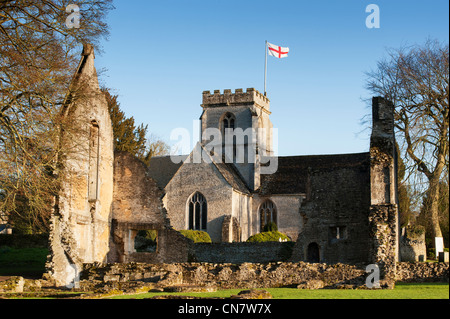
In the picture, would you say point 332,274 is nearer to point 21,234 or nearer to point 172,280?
point 172,280

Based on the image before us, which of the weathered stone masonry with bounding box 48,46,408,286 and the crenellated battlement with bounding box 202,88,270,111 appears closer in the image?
the weathered stone masonry with bounding box 48,46,408,286

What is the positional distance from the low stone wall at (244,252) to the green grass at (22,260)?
7908mm

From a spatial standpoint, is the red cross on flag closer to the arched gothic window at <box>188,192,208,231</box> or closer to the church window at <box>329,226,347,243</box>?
the arched gothic window at <box>188,192,208,231</box>

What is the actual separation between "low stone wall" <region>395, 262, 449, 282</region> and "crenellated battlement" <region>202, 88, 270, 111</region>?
108 ft

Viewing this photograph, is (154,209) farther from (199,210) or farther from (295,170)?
(295,170)

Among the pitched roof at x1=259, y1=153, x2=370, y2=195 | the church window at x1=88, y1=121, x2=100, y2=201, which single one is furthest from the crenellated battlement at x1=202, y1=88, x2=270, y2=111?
the church window at x1=88, y1=121, x2=100, y2=201

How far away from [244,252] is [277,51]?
21.3 metres

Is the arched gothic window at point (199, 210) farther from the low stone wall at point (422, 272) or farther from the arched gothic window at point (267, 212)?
the low stone wall at point (422, 272)

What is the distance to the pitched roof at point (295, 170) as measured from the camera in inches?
1807

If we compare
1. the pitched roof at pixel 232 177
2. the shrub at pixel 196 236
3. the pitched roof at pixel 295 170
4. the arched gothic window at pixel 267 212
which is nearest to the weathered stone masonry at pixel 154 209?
the shrub at pixel 196 236

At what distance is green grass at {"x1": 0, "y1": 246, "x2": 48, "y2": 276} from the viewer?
25234 millimetres

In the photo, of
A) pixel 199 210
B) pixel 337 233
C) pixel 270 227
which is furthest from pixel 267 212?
pixel 337 233
